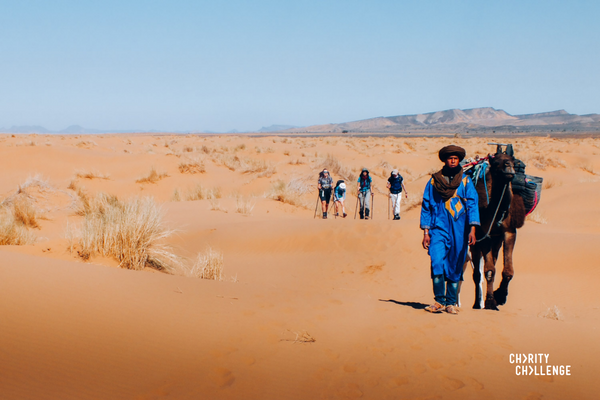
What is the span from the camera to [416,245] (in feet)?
36.0

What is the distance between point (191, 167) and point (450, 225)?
2089 centimetres

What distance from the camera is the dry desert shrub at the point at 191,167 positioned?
24.2 metres

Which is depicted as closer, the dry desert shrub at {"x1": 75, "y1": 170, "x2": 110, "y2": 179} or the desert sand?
the desert sand

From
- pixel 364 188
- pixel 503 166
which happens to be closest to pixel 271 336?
pixel 503 166

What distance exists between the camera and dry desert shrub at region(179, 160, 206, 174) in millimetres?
24166

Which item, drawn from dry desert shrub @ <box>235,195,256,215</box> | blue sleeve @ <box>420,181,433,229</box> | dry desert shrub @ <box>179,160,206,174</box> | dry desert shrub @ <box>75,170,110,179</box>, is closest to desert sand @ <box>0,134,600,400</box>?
blue sleeve @ <box>420,181,433,229</box>

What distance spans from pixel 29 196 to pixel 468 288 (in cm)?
1256

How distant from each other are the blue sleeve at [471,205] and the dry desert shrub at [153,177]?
1879 cm

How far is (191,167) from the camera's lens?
24.5m

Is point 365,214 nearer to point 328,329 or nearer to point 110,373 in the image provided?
point 328,329

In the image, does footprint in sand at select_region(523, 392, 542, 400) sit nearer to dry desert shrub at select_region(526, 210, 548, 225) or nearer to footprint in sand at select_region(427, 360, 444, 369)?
footprint in sand at select_region(427, 360, 444, 369)

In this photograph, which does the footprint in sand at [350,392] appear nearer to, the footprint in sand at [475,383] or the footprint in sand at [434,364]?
the footprint in sand at [434,364]

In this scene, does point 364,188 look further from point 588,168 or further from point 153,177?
point 588,168

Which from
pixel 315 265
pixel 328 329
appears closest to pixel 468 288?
pixel 315 265
